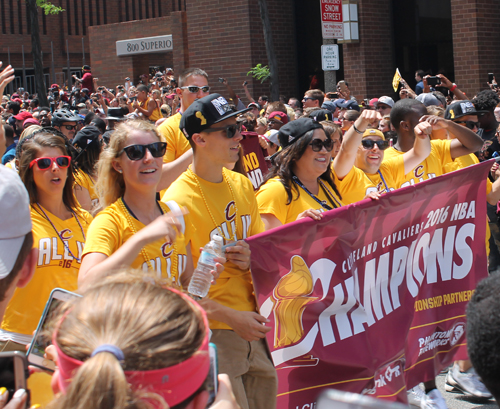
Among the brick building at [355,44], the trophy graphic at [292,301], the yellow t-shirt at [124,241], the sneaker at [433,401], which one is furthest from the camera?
the brick building at [355,44]

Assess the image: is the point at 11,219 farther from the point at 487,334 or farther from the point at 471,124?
the point at 471,124

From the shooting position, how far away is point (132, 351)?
139cm

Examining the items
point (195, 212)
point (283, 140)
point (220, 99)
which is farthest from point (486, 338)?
point (283, 140)

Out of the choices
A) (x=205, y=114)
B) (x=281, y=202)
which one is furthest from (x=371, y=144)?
(x=205, y=114)

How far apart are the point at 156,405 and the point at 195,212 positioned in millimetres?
2092

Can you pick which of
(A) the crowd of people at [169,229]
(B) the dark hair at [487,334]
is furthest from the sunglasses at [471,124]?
(B) the dark hair at [487,334]

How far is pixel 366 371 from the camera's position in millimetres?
4102

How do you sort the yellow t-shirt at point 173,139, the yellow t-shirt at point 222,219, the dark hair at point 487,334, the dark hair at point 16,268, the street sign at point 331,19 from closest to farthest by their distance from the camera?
the dark hair at point 487,334 → the dark hair at point 16,268 → the yellow t-shirt at point 222,219 → the yellow t-shirt at point 173,139 → the street sign at point 331,19

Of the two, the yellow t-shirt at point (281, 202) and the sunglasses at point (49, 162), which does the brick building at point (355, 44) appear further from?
the sunglasses at point (49, 162)

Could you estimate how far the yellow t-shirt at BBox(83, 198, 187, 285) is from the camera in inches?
118

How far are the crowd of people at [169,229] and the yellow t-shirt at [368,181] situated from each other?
1 centimetres

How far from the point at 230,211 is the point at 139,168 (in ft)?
1.93

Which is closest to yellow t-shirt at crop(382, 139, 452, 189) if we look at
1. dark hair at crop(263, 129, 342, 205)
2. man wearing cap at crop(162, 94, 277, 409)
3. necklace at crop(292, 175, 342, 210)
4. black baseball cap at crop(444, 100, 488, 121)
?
black baseball cap at crop(444, 100, 488, 121)

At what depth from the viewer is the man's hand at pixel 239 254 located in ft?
11.1
